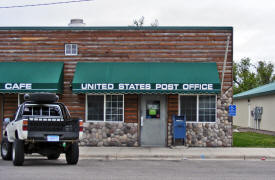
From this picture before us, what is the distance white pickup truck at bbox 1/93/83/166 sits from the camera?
46.2 ft

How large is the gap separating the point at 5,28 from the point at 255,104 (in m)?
23.8

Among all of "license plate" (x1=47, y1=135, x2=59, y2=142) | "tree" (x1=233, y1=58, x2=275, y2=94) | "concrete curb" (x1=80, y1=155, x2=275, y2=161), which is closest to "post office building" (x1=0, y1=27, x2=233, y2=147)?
"concrete curb" (x1=80, y1=155, x2=275, y2=161)

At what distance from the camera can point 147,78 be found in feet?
67.2

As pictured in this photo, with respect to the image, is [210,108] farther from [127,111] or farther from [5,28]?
[5,28]

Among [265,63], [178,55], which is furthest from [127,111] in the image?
[265,63]

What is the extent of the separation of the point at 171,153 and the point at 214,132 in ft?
10.7

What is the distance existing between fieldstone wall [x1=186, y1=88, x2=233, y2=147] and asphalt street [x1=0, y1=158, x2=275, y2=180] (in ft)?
13.3

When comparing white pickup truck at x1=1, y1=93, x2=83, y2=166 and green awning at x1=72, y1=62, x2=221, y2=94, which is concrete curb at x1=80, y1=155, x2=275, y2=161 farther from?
green awning at x1=72, y1=62, x2=221, y2=94

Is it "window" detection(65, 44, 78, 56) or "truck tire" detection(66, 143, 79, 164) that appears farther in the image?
"window" detection(65, 44, 78, 56)

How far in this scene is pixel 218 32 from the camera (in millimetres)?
21312

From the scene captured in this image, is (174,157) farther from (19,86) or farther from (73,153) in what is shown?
(19,86)

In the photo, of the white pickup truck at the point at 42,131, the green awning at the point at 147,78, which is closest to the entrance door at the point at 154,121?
the green awning at the point at 147,78

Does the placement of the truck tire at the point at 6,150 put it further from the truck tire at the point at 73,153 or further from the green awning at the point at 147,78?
the green awning at the point at 147,78

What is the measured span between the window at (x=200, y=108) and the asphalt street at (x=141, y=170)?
14.4 feet
